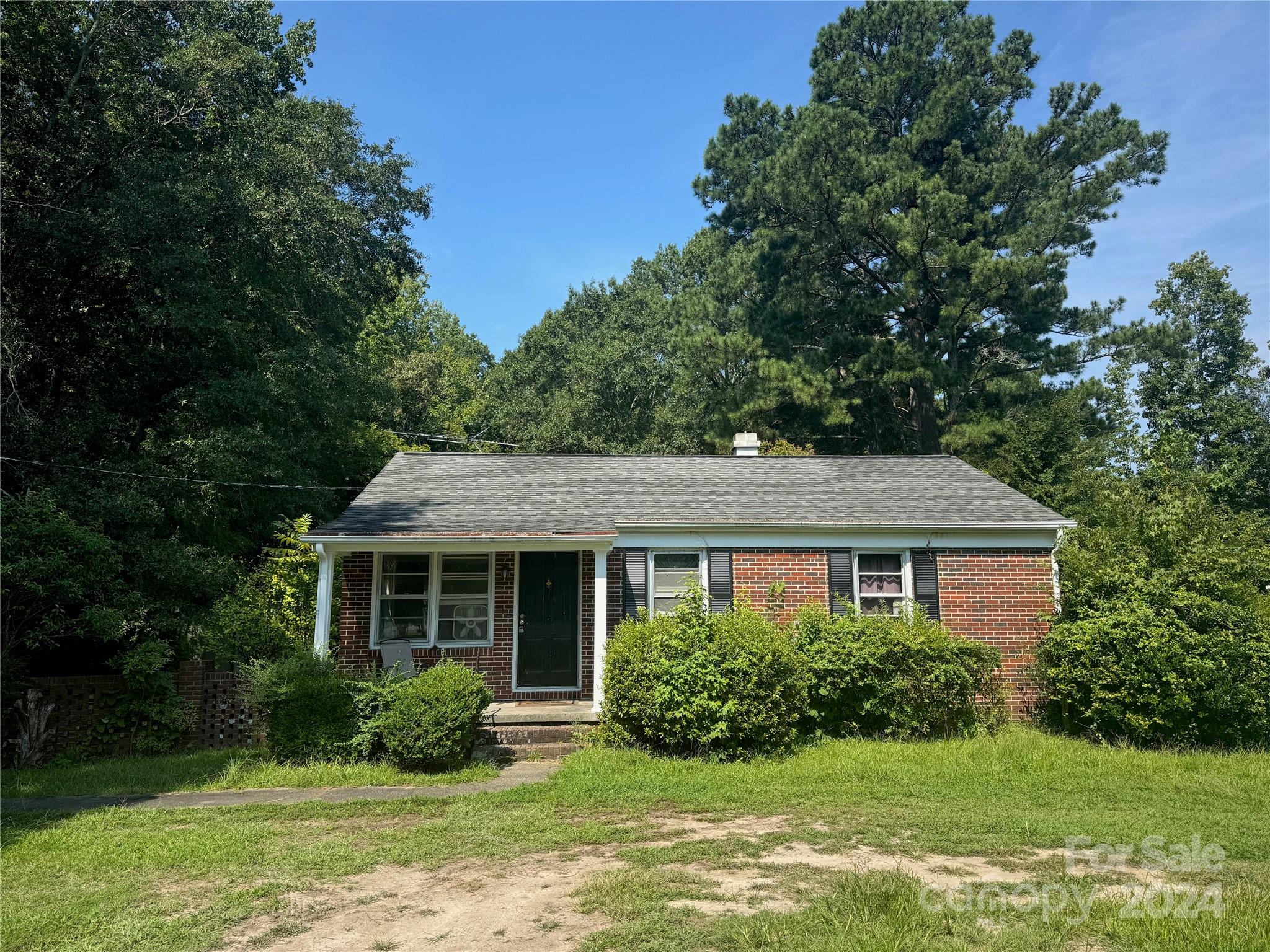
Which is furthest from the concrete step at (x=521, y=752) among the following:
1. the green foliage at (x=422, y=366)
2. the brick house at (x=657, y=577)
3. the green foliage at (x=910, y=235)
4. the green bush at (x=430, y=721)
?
the green foliage at (x=910, y=235)

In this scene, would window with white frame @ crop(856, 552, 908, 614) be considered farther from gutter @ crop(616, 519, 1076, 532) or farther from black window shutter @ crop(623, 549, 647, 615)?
black window shutter @ crop(623, 549, 647, 615)

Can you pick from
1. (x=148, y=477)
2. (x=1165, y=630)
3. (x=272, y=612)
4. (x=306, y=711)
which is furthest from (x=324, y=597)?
(x=1165, y=630)

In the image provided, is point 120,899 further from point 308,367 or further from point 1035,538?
point 308,367

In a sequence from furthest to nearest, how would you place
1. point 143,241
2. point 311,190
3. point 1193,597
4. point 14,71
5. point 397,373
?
point 397,373 < point 311,190 < point 143,241 < point 14,71 < point 1193,597

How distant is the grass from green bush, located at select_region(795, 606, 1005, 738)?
414cm

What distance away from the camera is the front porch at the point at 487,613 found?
11.9 metres

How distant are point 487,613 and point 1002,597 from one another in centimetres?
753

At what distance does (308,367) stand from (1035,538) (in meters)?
14.4

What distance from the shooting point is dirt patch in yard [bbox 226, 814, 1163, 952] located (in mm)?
4574

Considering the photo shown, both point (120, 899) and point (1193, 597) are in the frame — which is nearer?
point (120, 899)

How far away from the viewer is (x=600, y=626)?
10992 mm

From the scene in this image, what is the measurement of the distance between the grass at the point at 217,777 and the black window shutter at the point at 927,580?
666cm

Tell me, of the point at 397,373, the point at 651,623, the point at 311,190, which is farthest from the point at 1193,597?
the point at 397,373

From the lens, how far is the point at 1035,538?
12.4 m
